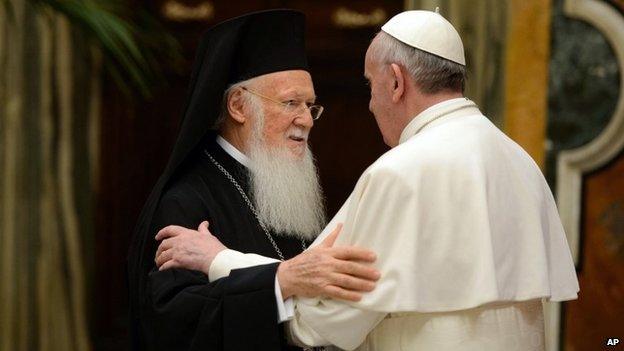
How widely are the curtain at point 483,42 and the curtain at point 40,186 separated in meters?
1.77

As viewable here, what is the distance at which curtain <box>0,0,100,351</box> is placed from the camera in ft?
18.4

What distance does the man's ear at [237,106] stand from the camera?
389 cm

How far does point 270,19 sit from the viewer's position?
13.0 feet

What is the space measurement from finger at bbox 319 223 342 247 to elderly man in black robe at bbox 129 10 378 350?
0.10 meters

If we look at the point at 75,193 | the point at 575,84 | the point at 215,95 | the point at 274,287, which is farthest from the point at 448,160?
the point at 75,193

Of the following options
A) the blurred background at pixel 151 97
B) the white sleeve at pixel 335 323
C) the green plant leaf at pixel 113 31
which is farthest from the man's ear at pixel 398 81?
the blurred background at pixel 151 97

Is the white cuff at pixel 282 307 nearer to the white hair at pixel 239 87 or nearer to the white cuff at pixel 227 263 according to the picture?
the white cuff at pixel 227 263

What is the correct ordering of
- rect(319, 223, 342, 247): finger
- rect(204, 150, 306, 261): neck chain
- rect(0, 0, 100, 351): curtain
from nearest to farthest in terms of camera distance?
rect(319, 223, 342, 247): finger
rect(204, 150, 306, 261): neck chain
rect(0, 0, 100, 351): curtain

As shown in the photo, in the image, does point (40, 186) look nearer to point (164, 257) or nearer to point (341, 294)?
point (164, 257)

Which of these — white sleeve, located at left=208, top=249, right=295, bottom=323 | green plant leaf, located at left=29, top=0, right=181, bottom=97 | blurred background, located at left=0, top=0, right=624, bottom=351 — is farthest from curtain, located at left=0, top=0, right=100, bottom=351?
white sleeve, located at left=208, top=249, right=295, bottom=323

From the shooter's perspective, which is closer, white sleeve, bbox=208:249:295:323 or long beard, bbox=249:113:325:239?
white sleeve, bbox=208:249:295:323

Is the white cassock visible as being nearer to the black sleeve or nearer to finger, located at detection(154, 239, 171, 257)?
the black sleeve

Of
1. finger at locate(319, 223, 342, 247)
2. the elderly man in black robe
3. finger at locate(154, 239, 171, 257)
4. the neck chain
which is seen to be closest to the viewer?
finger at locate(319, 223, 342, 247)

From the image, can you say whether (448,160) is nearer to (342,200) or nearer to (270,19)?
(270,19)
